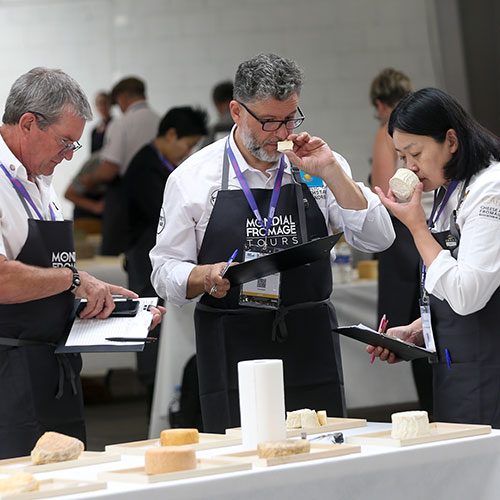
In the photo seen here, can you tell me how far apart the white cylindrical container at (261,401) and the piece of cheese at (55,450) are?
14.1 inches

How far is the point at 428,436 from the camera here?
2.09m

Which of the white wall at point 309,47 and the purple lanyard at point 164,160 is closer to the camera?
the purple lanyard at point 164,160

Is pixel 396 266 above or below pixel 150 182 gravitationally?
below

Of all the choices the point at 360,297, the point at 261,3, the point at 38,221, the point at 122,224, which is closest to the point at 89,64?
the point at 261,3

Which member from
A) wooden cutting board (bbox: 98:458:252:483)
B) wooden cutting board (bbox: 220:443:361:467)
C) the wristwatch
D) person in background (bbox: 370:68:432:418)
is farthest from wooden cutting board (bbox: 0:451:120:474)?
person in background (bbox: 370:68:432:418)

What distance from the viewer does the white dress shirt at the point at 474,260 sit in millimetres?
2482

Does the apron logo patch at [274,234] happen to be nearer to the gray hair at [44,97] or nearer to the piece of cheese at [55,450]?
the gray hair at [44,97]

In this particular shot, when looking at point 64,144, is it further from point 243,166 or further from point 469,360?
point 469,360

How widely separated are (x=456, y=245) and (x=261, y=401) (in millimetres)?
847

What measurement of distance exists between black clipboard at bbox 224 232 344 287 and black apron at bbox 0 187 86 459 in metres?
0.49

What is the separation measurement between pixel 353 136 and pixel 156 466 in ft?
21.6

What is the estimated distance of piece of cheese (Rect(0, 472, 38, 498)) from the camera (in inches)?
67.7

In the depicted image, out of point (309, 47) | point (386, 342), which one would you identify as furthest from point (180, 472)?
point (309, 47)

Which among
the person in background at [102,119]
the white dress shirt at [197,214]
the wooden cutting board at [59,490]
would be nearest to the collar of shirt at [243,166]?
the white dress shirt at [197,214]
